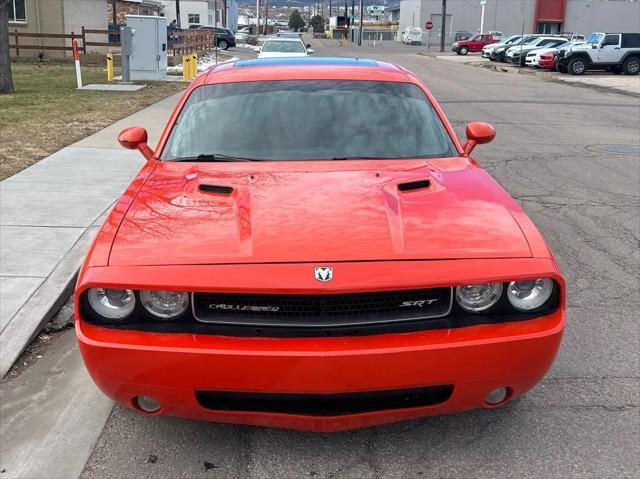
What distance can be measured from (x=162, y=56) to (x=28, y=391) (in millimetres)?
19172

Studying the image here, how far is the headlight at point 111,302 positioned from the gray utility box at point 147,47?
1877 cm

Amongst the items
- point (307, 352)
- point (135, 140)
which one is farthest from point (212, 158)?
point (307, 352)

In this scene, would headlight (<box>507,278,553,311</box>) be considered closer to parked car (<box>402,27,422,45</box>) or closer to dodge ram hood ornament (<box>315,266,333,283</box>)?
dodge ram hood ornament (<box>315,266,333,283</box>)

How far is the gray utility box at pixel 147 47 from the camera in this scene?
67.1 feet

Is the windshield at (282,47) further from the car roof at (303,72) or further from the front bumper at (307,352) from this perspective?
the front bumper at (307,352)

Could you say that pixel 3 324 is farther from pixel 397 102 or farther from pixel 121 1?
pixel 121 1

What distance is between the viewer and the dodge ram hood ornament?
2.57m

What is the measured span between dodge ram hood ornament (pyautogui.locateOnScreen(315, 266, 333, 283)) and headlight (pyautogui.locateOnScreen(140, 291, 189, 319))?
0.53 meters

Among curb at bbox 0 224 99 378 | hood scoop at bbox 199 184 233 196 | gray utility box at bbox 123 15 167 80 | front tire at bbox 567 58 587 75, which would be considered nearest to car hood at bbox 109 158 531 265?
hood scoop at bbox 199 184 233 196

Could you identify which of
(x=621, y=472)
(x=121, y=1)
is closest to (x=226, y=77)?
(x=621, y=472)

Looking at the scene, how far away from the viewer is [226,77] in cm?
442

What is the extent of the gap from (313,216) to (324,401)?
2.62 ft

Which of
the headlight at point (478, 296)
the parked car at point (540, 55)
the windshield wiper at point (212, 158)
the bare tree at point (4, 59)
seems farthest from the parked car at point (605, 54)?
the headlight at point (478, 296)

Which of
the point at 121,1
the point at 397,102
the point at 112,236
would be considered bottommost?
the point at 112,236
